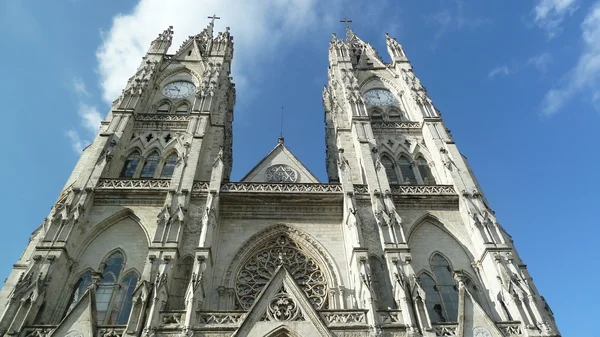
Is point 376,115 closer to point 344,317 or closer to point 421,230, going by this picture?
point 421,230

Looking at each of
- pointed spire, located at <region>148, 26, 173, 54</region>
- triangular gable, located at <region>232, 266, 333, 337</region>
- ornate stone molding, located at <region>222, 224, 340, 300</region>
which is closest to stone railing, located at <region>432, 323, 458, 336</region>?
triangular gable, located at <region>232, 266, 333, 337</region>

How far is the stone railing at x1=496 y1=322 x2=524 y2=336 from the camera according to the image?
42.8 ft

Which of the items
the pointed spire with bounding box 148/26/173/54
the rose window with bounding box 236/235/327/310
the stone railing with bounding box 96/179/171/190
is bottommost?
the rose window with bounding box 236/235/327/310

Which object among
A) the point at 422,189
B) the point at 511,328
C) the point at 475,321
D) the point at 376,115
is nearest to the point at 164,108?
the point at 376,115

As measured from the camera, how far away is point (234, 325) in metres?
12.6

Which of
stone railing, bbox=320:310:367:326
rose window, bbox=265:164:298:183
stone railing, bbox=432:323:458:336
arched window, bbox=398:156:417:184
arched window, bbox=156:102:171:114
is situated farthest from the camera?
arched window, bbox=156:102:171:114

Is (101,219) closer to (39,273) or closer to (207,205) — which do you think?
(39,273)

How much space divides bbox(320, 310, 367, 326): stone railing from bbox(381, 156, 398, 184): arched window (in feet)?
29.3

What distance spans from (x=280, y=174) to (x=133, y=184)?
7.00 meters

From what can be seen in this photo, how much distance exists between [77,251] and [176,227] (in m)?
3.93

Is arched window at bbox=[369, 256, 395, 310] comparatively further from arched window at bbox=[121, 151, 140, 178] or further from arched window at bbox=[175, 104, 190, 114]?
arched window at bbox=[175, 104, 190, 114]

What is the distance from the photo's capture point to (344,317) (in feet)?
43.0

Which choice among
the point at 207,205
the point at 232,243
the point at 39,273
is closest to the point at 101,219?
the point at 39,273

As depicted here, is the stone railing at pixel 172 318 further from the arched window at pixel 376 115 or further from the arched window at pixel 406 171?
the arched window at pixel 376 115
